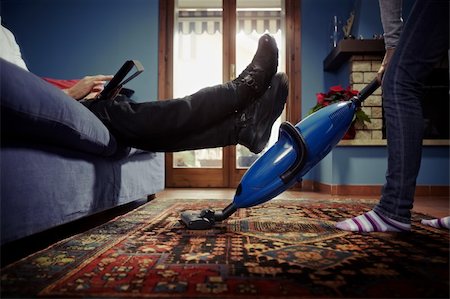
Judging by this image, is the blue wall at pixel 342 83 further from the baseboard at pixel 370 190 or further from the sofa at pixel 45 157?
the sofa at pixel 45 157

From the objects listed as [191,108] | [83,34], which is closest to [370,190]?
[191,108]

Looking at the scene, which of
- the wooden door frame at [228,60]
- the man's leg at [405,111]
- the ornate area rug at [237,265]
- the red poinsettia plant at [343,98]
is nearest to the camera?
the ornate area rug at [237,265]

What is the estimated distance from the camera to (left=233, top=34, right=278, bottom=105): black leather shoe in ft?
3.86

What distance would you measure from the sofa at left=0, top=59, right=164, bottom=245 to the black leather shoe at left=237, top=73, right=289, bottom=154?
1.48 ft

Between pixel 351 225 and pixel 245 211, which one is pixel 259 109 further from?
pixel 245 211

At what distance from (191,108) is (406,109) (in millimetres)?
639

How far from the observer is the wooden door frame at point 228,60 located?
141 inches

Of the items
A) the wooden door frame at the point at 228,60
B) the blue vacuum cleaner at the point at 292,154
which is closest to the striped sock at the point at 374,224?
the blue vacuum cleaner at the point at 292,154

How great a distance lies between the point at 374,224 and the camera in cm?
108

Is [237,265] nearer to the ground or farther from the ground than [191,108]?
nearer to the ground

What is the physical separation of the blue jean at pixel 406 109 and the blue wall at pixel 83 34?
114 inches

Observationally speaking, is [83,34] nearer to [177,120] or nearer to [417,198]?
[177,120]

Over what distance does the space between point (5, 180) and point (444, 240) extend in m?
1.11

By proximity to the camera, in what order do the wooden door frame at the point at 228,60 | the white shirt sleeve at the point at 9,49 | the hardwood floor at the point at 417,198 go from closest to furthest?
the white shirt sleeve at the point at 9,49 < the hardwood floor at the point at 417,198 < the wooden door frame at the point at 228,60
